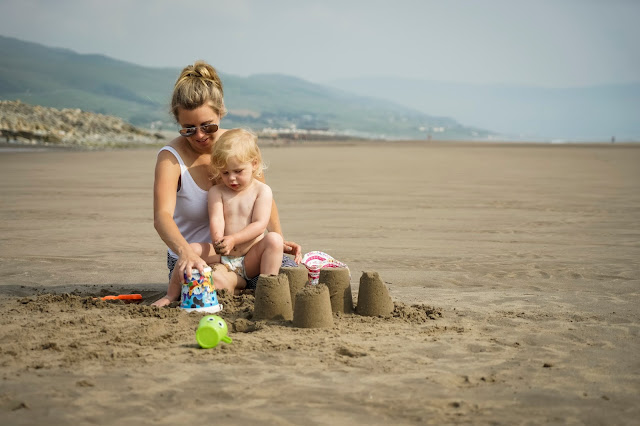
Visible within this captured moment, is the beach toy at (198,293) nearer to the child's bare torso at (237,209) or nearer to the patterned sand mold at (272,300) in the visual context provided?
the patterned sand mold at (272,300)

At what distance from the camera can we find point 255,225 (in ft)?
15.9

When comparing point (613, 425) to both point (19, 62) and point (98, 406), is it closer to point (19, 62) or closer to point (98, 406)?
point (98, 406)

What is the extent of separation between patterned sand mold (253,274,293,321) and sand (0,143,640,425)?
84 mm

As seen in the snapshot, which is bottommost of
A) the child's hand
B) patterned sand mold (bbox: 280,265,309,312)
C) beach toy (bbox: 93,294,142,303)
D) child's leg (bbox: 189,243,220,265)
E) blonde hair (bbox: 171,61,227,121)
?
beach toy (bbox: 93,294,142,303)

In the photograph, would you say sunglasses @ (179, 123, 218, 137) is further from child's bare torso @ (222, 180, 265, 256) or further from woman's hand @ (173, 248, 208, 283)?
woman's hand @ (173, 248, 208, 283)

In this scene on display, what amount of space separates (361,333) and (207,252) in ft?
4.40

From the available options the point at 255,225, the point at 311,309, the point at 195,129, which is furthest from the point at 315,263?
the point at 195,129

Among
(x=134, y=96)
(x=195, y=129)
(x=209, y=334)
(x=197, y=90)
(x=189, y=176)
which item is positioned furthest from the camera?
(x=134, y=96)

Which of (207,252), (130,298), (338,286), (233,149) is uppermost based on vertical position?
(233,149)

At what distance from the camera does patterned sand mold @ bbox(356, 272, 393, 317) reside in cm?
452

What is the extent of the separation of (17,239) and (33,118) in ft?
88.6

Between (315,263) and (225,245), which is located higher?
(225,245)

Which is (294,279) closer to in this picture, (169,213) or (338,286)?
(338,286)

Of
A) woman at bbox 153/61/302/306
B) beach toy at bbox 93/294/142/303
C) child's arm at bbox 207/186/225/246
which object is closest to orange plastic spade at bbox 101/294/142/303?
Answer: beach toy at bbox 93/294/142/303
